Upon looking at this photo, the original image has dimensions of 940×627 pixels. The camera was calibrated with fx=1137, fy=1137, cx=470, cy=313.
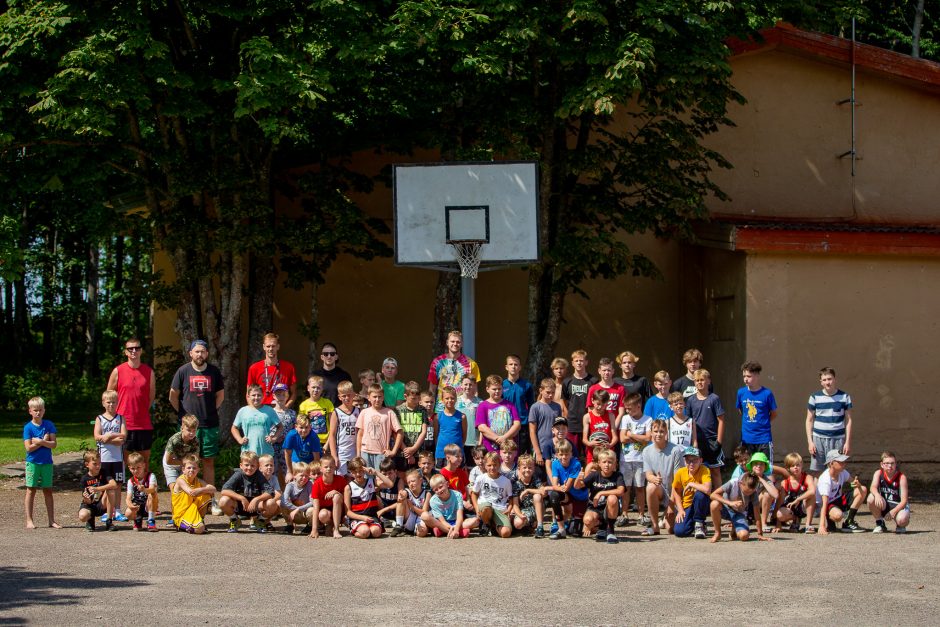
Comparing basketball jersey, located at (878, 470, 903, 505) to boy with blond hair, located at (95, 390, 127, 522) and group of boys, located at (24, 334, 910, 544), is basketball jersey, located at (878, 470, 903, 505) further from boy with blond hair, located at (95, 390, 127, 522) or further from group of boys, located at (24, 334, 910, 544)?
boy with blond hair, located at (95, 390, 127, 522)

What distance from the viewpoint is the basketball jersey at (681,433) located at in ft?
38.6

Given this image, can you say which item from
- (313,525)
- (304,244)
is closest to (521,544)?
(313,525)

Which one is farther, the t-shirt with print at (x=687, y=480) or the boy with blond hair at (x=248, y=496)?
the boy with blond hair at (x=248, y=496)

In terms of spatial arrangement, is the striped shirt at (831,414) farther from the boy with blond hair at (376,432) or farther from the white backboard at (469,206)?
the boy with blond hair at (376,432)

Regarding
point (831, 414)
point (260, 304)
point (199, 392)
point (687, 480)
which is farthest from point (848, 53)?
point (199, 392)

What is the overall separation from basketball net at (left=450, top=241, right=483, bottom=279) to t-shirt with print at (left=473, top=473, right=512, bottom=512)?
368cm

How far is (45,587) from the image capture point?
8414 mm

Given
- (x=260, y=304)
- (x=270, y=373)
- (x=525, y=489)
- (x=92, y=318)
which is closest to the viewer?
(x=525, y=489)

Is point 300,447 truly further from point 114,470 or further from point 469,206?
point 469,206

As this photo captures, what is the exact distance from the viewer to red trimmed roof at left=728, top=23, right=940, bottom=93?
1881 centimetres

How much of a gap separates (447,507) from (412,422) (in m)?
1.18

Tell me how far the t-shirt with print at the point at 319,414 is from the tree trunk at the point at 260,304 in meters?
4.72

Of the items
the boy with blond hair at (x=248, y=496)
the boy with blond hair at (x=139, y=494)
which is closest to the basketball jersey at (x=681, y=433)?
the boy with blond hair at (x=248, y=496)

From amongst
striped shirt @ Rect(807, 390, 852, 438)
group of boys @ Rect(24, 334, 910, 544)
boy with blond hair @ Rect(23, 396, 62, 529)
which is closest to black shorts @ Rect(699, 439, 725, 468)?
group of boys @ Rect(24, 334, 910, 544)
